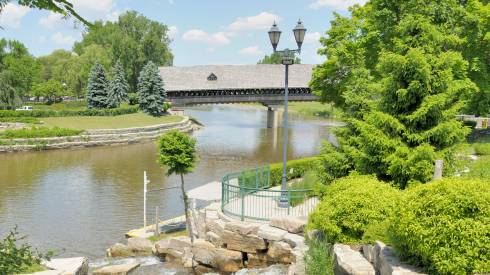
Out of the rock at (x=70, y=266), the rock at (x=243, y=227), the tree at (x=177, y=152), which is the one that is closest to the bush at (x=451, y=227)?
the rock at (x=243, y=227)

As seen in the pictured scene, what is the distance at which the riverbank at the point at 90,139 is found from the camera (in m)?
37.0

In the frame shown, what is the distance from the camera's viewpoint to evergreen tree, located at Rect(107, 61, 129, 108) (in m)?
57.1

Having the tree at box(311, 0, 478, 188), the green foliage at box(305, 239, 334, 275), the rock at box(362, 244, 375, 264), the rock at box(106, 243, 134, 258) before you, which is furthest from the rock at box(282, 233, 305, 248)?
the rock at box(106, 243, 134, 258)

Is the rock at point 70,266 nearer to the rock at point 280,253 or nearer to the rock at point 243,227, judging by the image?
the rock at point 243,227

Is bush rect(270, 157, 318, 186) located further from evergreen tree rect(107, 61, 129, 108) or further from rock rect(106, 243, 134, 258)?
evergreen tree rect(107, 61, 129, 108)

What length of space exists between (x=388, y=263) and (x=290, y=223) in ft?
17.6

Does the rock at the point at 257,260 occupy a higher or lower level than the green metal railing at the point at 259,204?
lower

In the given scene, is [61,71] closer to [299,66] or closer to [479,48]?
[299,66]

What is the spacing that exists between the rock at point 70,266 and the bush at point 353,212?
19.6 feet

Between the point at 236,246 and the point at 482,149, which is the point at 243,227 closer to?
the point at 236,246

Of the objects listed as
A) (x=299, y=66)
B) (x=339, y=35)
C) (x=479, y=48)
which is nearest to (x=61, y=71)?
(x=299, y=66)

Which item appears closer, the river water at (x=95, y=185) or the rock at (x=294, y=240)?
the rock at (x=294, y=240)

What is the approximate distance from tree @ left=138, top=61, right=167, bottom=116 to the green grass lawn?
1.13 metres

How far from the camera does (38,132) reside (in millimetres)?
38875
